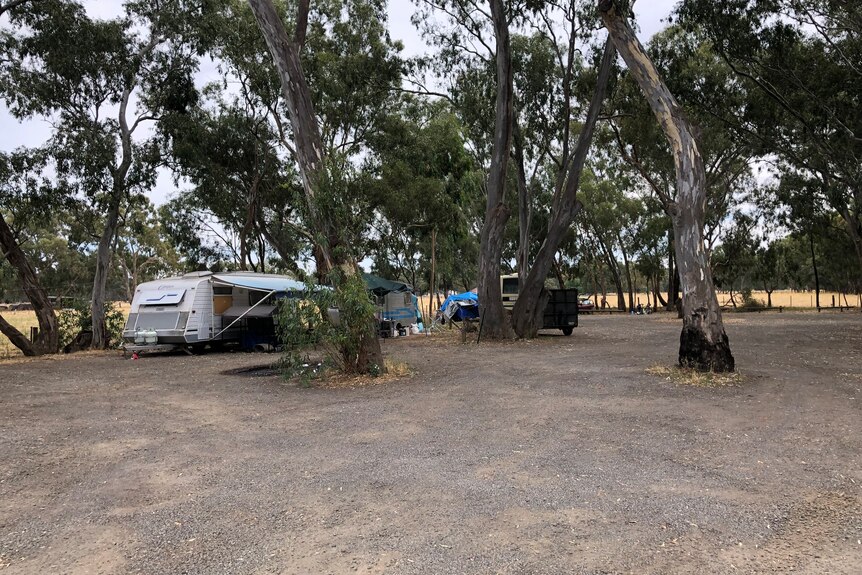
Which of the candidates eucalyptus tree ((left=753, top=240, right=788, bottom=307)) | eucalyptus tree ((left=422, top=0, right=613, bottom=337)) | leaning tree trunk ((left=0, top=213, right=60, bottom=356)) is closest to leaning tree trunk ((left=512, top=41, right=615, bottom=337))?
eucalyptus tree ((left=422, top=0, right=613, bottom=337))

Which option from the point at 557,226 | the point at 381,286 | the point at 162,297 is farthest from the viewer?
the point at 381,286

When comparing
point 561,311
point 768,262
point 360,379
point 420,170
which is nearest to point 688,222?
point 360,379

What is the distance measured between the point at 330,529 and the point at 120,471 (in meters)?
2.34

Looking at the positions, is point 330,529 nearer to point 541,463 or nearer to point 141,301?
point 541,463

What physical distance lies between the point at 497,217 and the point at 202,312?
28.2 feet

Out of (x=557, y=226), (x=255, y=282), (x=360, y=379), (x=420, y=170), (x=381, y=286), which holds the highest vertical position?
(x=420, y=170)

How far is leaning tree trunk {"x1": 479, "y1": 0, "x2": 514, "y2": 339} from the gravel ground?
908 cm

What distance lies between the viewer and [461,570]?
3.24 metres

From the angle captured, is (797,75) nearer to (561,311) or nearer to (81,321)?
(561,311)

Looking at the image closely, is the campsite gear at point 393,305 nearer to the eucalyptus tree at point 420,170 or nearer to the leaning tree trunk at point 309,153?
the eucalyptus tree at point 420,170

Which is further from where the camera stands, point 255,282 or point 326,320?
point 255,282

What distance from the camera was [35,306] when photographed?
18.0 metres

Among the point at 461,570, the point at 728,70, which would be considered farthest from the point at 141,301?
the point at 728,70

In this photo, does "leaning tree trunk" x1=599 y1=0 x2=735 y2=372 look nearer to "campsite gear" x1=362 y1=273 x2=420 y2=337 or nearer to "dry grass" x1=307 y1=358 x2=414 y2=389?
"dry grass" x1=307 y1=358 x2=414 y2=389
